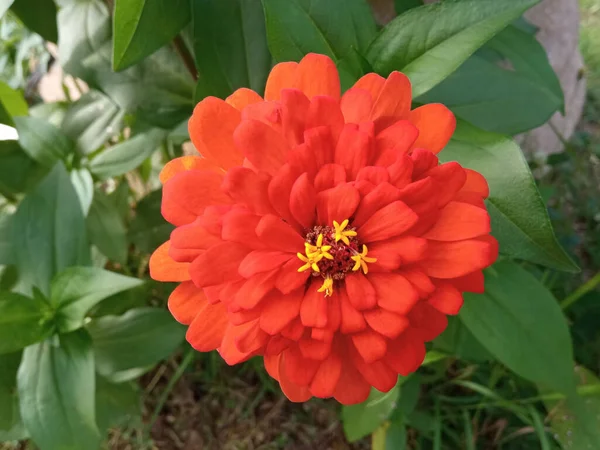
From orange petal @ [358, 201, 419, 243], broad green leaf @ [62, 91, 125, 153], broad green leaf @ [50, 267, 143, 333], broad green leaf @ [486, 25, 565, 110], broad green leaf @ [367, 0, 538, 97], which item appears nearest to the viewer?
A: orange petal @ [358, 201, 419, 243]

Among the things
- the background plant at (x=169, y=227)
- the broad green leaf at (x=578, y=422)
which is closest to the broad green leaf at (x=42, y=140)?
the background plant at (x=169, y=227)

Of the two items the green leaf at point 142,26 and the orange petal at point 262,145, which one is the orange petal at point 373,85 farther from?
the green leaf at point 142,26

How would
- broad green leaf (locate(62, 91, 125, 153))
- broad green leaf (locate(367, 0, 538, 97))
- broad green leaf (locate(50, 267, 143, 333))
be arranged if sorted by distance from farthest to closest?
broad green leaf (locate(62, 91, 125, 153)) → broad green leaf (locate(50, 267, 143, 333)) → broad green leaf (locate(367, 0, 538, 97))

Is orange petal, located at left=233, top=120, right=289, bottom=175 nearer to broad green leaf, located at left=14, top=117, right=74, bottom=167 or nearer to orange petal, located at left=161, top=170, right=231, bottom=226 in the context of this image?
orange petal, located at left=161, top=170, right=231, bottom=226

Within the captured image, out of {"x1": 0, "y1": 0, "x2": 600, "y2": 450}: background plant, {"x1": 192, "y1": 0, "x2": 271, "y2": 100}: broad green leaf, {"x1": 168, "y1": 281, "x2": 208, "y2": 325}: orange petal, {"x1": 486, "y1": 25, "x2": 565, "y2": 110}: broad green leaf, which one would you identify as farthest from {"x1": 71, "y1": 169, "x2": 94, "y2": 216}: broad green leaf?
{"x1": 486, "y1": 25, "x2": 565, "y2": 110}: broad green leaf

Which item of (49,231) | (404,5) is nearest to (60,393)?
(49,231)

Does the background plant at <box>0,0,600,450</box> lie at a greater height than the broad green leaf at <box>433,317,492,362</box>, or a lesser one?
greater

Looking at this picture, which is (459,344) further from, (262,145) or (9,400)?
(9,400)

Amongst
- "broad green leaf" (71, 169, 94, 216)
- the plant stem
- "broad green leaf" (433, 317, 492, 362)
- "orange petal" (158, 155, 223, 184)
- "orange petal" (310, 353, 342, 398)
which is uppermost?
"orange petal" (158, 155, 223, 184)
